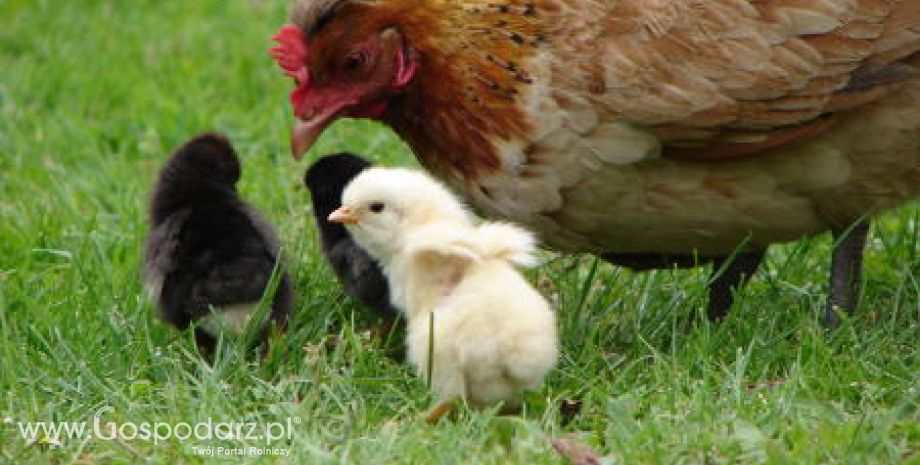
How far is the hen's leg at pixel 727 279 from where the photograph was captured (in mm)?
5383

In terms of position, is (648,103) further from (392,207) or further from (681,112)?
(392,207)

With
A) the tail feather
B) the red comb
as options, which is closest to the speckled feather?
the red comb

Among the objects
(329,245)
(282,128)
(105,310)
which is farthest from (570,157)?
(282,128)

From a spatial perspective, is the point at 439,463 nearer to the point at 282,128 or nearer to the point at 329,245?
the point at 329,245

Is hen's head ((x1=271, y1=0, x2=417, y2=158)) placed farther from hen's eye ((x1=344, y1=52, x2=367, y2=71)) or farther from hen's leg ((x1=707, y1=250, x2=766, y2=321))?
hen's leg ((x1=707, y1=250, x2=766, y2=321))

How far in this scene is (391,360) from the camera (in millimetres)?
5000

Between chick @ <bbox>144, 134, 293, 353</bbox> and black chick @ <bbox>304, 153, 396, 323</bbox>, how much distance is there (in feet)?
0.62

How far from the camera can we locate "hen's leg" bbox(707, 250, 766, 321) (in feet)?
17.7

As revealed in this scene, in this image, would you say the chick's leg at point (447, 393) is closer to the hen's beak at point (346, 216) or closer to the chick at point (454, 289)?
the chick at point (454, 289)

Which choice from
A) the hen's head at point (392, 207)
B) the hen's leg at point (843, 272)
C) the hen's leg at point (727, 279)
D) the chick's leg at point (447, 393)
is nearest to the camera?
the chick's leg at point (447, 393)

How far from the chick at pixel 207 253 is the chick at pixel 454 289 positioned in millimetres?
467

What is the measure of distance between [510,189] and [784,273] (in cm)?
119

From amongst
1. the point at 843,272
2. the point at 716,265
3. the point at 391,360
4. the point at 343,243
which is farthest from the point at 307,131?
the point at 843,272

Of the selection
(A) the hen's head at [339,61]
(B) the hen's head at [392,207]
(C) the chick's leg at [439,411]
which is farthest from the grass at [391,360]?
(A) the hen's head at [339,61]
